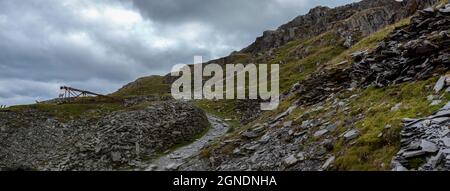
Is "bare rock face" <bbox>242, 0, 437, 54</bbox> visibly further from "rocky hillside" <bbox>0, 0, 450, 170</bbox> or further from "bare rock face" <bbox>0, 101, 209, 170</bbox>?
"bare rock face" <bbox>0, 101, 209, 170</bbox>

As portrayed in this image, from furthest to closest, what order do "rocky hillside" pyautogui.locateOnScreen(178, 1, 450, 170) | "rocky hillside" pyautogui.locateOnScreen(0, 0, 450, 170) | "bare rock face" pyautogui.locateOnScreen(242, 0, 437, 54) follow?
"bare rock face" pyautogui.locateOnScreen(242, 0, 437, 54) < "rocky hillside" pyautogui.locateOnScreen(0, 0, 450, 170) < "rocky hillside" pyautogui.locateOnScreen(178, 1, 450, 170)

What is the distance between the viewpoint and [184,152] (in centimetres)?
4225

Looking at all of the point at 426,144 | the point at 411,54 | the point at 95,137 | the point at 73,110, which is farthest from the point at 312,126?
the point at 73,110

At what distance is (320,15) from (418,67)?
170 m

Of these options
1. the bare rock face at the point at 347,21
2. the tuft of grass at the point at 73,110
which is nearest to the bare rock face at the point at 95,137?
the tuft of grass at the point at 73,110

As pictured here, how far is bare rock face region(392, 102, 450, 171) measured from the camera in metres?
19.8

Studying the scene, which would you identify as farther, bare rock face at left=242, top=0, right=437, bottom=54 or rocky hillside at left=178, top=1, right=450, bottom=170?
bare rock face at left=242, top=0, right=437, bottom=54

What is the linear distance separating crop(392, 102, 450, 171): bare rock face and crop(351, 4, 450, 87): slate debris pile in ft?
35.0

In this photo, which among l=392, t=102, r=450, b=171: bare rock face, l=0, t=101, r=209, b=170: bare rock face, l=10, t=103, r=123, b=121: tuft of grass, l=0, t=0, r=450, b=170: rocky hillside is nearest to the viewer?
l=392, t=102, r=450, b=171: bare rock face

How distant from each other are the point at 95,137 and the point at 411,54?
103 feet

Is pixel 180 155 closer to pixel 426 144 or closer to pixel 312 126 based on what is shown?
pixel 312 126

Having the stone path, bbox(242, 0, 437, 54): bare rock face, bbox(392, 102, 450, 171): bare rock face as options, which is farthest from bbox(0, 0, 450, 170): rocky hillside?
bbox(242, 0, 437, 54): bare rock face

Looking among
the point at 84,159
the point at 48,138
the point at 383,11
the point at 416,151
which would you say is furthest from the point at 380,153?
the point at 383,11
